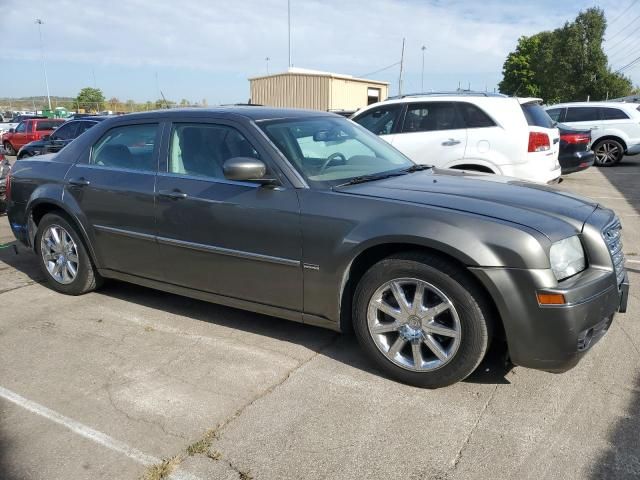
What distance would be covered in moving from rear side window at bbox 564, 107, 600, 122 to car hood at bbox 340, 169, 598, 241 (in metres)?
12.8

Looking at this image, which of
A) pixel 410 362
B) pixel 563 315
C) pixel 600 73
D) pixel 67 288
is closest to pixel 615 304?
pixel 563 315

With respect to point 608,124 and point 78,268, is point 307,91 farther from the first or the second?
point 78,268

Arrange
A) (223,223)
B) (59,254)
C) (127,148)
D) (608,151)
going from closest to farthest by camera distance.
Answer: (223,223)
(127,148)
(59,254)
(608,151)

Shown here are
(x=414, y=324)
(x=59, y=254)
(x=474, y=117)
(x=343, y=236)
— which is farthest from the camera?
(x=474, y=117)

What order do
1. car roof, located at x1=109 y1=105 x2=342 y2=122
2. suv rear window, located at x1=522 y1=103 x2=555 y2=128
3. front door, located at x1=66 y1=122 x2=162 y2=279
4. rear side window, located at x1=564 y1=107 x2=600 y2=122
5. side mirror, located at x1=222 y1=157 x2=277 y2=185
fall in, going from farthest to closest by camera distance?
rear side window, located at x1=564 y1=107 x2=600 y2=122
suv rear window, located at x1=522 y1=103 x2=555 y2=128
front door, located at x1=66 y1=122 x2=162 y2=279
car roof, located at x1=109 y1=105 x2=342 y2=122
side mirror, located at x1=222 y1=157 x2=277 y2=185

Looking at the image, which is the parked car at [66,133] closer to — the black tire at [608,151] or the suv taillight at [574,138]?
the suv taillight at [574,138]

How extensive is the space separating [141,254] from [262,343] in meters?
1.22

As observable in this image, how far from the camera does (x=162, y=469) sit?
8.29 ft

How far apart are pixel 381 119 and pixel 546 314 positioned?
5861 millimetres

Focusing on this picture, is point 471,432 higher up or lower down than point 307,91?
lower down

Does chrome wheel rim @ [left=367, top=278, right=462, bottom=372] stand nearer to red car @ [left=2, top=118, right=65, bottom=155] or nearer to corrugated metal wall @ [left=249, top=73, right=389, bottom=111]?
red car @ [left=2, top=118, right=65, bottom=155]

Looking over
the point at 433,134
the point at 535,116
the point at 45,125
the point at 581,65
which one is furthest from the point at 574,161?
the point at 581,65

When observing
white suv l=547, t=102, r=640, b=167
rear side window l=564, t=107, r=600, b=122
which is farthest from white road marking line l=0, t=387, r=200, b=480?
rear side window l=564, t=107, r=600, b=122

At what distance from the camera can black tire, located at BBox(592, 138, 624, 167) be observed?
15.0m
